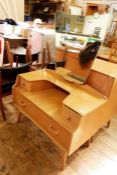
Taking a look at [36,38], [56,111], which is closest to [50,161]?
[56,111]

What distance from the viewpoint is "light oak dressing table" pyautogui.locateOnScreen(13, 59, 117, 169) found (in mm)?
1142

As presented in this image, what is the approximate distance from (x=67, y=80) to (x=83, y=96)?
0.28 m

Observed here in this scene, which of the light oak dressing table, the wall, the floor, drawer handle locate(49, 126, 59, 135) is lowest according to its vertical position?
the floor

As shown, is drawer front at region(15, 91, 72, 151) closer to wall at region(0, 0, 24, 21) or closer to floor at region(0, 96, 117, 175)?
floor at region(0, 96, 117, 175)

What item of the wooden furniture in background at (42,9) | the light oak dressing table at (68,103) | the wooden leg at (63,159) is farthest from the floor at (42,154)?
the wooden furniture in background at (42,9)

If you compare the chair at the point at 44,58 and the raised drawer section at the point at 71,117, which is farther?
the chair at the point at 44,58

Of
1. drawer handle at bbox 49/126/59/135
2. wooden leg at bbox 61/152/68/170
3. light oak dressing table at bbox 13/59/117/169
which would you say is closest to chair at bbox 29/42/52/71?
light oak dressing table at bbox 13/59/117/169

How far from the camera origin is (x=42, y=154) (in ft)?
4.76

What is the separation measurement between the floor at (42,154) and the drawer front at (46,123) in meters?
0.26

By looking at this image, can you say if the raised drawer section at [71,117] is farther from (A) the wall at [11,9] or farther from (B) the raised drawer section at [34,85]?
(A) the wall at [11,9]

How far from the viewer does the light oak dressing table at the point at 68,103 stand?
44.9 inches

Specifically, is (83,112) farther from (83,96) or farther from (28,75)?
(28,75)

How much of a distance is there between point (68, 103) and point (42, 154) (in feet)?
1.97

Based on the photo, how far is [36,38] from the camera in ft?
8.92
